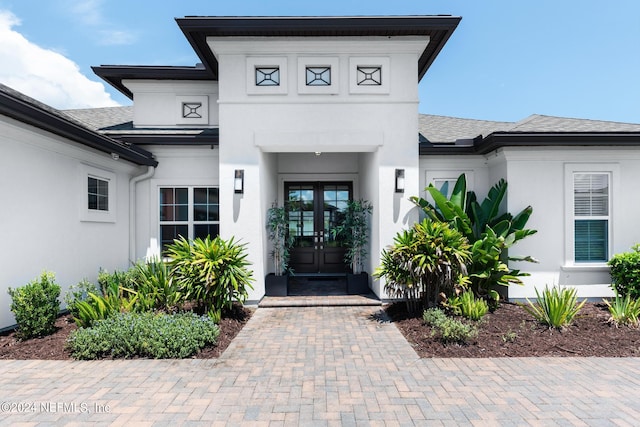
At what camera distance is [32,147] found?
5914 millimetres

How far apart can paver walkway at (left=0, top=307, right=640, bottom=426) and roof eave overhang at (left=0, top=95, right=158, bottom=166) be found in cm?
345

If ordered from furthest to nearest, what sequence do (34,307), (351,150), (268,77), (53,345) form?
(351,150) → (268,77) → (34,307) → (53,345)

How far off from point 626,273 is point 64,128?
10636 mm

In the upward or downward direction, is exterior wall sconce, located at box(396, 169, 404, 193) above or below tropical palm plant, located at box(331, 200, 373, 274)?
above

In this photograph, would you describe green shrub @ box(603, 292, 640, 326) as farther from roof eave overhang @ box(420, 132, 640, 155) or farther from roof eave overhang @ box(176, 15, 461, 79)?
roof eave overhang @ box(176, 15, 461, 79)

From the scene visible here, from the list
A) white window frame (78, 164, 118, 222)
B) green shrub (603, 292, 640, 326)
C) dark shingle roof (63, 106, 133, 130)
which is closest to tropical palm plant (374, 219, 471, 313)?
green shrub (603, 292, 640, 326)

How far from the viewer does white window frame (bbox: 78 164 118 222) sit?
7039 mm

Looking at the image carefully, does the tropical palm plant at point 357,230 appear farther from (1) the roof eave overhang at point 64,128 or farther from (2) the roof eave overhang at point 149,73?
(2) the roof eave overhang at point 149,73

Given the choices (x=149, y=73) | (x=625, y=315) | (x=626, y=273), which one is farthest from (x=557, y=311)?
(x=149, y=73)

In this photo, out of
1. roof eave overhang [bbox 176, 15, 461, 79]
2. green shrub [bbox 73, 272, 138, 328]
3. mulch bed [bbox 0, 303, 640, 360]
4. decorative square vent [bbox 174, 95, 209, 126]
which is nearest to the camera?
mulch bed [bbox 0, 303, 640, 360]

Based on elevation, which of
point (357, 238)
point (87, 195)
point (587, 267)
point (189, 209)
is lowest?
point (587, 267)

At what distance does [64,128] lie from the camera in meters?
5.84

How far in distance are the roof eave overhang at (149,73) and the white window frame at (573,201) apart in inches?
347

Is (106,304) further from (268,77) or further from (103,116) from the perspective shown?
(103,116)
